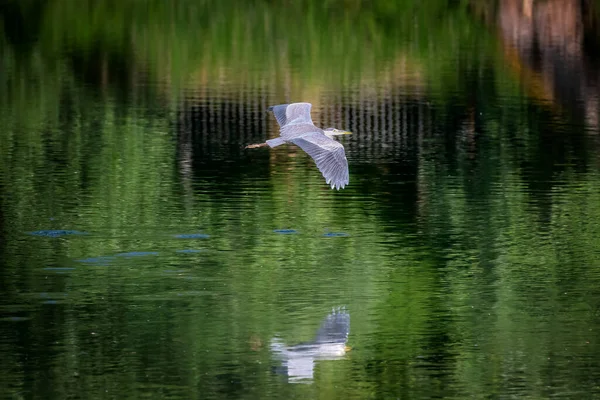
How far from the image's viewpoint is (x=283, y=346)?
10414 millimetres

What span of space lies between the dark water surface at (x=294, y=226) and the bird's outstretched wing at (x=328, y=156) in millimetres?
840

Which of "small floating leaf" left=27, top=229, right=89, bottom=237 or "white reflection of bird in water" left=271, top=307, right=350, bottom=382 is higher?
"small floating leaf" left=27, top=229, right=89, bottom=237

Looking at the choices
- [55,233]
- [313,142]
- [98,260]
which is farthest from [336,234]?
[55,233]

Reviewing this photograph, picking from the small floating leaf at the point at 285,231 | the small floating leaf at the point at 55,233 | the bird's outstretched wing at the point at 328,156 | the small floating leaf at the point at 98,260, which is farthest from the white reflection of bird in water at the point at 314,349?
the small floating leaf at the point at 55,233

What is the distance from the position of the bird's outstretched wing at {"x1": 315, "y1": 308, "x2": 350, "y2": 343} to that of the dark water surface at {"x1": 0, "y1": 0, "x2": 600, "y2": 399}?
0.08 ft

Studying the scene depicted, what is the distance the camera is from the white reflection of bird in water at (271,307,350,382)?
32.6ft

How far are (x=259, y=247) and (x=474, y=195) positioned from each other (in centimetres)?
341

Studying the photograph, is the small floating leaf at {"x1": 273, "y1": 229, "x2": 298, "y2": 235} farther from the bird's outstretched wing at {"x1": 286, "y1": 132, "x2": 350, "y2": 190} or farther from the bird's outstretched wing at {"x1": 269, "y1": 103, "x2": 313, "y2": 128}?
the bird's outstretched wing at {"x1": 286, "y1": 132, "x2": 350, "y2": 190}

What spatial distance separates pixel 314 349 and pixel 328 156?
236cm

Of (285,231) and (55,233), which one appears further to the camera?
(285,231)

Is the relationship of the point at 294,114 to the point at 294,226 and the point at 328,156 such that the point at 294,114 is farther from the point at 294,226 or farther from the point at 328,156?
the point at 328,156

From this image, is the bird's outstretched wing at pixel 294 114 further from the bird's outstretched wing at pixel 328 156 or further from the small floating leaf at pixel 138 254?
the small floating leaf at pixel 138 254

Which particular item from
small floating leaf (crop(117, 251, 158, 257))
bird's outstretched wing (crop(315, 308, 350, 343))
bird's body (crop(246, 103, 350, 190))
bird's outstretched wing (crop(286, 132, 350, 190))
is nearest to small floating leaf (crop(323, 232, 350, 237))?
bird's body (crop(246, 103, 350, 190))

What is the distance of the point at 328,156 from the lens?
12312 millimetres
